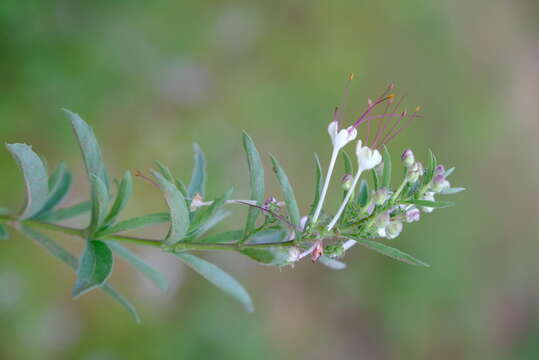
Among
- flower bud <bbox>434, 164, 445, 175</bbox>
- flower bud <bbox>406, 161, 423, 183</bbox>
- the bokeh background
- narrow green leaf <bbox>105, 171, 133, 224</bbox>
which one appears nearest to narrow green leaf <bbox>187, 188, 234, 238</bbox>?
narrow green leaf <bbox>105, 171, 133, 224</bbox>

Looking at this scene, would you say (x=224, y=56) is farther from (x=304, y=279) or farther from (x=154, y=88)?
(x=304, y=279)

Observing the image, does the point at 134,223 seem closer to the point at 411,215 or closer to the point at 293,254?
the point at 293,254

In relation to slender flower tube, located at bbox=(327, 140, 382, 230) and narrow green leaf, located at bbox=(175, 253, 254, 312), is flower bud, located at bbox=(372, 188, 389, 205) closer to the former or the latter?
slender flower tube, located at bbox=(327, 140, 382, 230)

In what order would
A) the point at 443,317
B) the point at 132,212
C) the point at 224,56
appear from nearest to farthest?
the point at 132,212 → the point at 224,56 → the point at 443,317

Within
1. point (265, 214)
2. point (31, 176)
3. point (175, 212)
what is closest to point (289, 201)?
point (265, 214)

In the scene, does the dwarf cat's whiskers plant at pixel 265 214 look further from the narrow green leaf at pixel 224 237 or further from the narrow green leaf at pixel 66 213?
the narrow green leaf at pixel 66 213

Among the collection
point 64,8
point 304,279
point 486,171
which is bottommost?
point 304,279

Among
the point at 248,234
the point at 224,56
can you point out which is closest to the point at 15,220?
the point at 248,234

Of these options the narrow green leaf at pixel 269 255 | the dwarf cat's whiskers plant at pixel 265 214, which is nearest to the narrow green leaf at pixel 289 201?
the dwarf cat's whiskers plant at pixel 265 214
